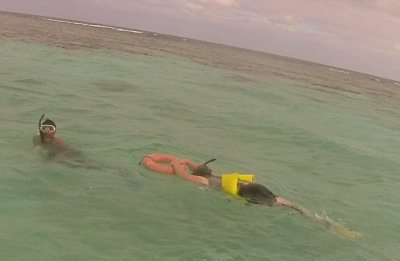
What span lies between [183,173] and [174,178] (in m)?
0.30

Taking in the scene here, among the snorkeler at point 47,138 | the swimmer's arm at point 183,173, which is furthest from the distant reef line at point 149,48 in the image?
the swimmer's arm at point 183,173

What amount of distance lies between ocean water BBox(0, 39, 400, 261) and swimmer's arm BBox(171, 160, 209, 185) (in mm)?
154

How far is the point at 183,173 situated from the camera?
8625mm

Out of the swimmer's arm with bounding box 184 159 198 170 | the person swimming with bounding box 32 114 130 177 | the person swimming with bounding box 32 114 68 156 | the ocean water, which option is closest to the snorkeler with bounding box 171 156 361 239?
the ocean water

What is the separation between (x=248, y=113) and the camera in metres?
17.9

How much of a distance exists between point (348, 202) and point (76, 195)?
241 inches

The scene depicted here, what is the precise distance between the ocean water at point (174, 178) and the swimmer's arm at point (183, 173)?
15 centimetres

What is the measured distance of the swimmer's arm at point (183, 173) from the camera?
333 inches

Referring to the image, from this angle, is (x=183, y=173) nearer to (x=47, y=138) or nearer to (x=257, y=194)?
(x=257, y=194)

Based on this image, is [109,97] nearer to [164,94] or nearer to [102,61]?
[164,94]

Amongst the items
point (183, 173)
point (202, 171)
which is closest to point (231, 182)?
point (202, 171)

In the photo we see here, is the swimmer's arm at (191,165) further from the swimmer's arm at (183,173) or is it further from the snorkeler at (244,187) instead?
the snorkeler at (244,187)

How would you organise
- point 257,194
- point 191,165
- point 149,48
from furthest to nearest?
point 149,48 < point 191,165 < point 257,194

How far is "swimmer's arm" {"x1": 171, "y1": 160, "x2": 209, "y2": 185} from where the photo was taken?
8469 millimetres
